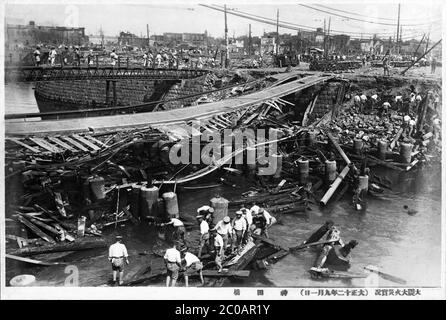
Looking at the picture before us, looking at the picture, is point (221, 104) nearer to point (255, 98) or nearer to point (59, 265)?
point (255, 98)

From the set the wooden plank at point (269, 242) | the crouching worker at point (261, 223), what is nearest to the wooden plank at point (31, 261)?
the wooden plank at point (269, 242)

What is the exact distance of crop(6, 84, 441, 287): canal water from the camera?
10.3 m

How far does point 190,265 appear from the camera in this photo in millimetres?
9492

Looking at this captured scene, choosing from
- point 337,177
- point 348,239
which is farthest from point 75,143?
point 337,177

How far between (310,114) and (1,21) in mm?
15474

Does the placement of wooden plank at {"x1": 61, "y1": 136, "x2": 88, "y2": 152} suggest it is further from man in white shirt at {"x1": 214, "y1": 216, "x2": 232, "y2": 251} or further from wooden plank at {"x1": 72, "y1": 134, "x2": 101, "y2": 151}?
man in white shirt at {"x1": 214, "y1": 216, "x2": 232, "y2": 251}

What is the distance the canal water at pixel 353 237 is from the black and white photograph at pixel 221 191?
5 centimetres

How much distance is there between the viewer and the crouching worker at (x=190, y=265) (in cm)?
940

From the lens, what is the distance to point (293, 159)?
671 inches

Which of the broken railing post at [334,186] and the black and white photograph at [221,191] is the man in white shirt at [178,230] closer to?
the black and white photograph at [221,191]

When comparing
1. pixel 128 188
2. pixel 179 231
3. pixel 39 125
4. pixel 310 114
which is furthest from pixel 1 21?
pixel 310 114

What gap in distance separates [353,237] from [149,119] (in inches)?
324

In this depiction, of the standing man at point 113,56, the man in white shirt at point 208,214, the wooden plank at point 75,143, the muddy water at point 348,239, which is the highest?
the standing man at point 113,56

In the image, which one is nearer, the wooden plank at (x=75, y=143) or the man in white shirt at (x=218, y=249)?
the man in white shirt at (x=218, y=249)
